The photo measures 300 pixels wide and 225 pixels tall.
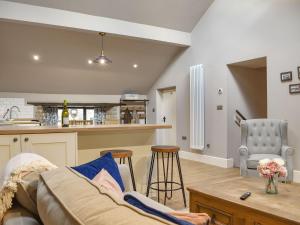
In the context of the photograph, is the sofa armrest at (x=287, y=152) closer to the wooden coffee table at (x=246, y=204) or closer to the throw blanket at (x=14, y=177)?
the wooden coffee table at (x=246, y=204)

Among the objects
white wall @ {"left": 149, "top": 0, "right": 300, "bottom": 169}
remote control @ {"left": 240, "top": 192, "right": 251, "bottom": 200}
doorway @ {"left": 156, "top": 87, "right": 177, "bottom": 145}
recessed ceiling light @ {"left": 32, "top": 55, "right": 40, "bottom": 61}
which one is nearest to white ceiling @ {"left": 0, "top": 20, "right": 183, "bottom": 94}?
recessed ceiling light @ {"left": 32, "top": 55, "right": 40, "bottom": 61}

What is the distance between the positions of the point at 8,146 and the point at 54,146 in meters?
0.44

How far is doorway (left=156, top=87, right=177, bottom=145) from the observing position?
24.0 ft

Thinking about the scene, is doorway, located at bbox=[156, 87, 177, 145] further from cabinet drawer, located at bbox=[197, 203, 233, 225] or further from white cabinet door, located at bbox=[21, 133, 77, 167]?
cabinet drawer, located at bbox=[197, 203, 233, 225]

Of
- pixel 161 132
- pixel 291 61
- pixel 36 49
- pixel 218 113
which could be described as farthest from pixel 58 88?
pixel 291 61

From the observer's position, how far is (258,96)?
5.96 m

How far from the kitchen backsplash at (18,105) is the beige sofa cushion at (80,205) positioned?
573cm

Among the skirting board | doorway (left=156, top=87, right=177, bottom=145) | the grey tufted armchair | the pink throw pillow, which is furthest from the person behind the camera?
doorway (left=156, top=87, right=177, bottom=145)

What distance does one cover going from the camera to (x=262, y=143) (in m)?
4.36

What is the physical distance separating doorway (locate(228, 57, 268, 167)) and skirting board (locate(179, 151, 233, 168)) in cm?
15

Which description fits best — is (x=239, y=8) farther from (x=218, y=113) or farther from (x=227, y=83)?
(x=218, y=113)

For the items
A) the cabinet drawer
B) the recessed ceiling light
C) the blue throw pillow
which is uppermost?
the recessed ceiling light

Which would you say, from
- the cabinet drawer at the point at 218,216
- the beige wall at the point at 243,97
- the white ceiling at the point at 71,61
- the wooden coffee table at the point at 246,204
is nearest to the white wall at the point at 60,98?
the white ceiling at the point at 71,61

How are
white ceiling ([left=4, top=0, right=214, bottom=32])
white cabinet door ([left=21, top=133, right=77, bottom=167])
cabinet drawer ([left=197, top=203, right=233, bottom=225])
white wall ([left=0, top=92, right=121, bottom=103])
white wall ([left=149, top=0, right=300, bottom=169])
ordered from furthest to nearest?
1. white wall ([left=0, top=92, right=121, bottom=103])
2. white ceiling ([left=4, top=0, right=214, bottom=32])
3. white wall ([left=149, top=0, right=300, bottom=169])
4. white cabinet door ([left=21, top=133, right=77, bottom=167])
5. cabinet drawer ([left=197, top=203, right=233, bottom=225])
